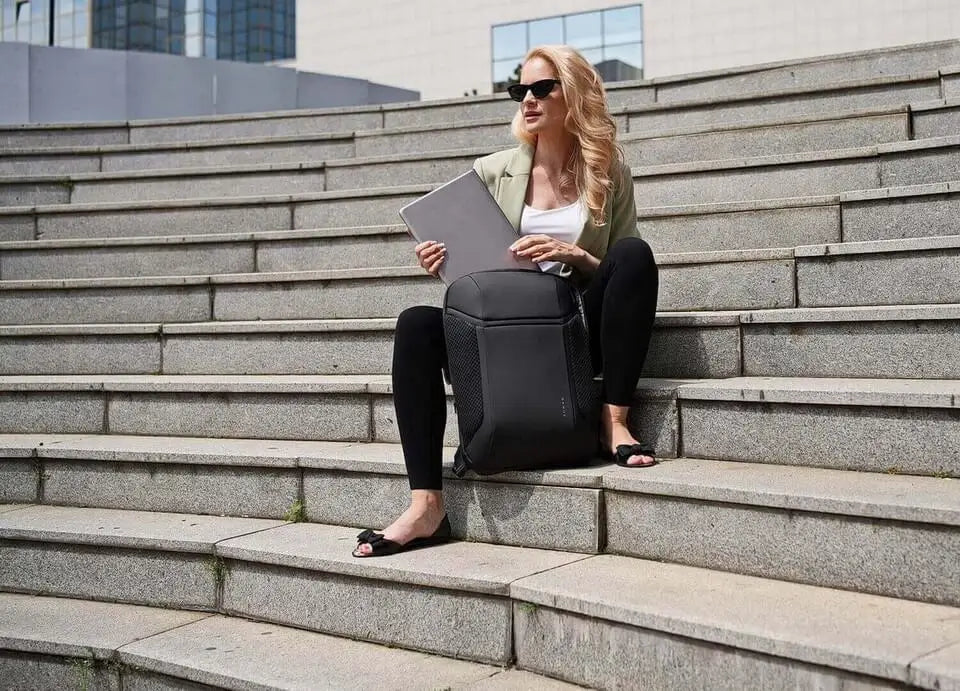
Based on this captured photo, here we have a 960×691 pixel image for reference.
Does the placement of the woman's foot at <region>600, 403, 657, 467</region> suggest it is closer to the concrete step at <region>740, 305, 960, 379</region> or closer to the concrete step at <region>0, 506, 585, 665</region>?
the concrete step at <region>0, 506, 585, 665</region>

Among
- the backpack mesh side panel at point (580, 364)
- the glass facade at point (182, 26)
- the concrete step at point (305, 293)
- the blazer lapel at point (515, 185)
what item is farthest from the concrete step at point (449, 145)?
the glass facade at point (182, 26)

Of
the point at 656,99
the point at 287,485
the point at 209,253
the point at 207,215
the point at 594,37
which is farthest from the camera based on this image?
the point at 594,37

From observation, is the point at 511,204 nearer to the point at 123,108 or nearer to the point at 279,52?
the point at 123,108

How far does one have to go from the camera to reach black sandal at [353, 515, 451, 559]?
286 centimetres

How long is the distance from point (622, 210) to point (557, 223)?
23cm

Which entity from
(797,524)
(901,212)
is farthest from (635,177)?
(797,524)

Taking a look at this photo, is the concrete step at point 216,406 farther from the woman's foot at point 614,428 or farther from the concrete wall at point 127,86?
the concrete wall at point 127,86

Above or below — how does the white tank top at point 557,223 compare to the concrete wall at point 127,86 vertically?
below

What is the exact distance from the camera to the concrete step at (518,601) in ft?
6.60

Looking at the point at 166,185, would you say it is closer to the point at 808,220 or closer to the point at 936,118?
the point at 808,220

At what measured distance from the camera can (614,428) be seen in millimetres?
2959

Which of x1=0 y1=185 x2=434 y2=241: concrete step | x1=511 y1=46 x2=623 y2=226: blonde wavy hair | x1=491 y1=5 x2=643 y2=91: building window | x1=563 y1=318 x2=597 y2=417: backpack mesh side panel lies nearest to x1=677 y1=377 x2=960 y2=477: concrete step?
x1=563 y1=318 x2=597 y2=417: backpack mesh side panel

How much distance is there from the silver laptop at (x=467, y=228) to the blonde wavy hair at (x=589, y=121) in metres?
0.30

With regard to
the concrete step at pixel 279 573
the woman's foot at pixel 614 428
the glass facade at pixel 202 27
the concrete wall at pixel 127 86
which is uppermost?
the glass facade at pixel 202 27
